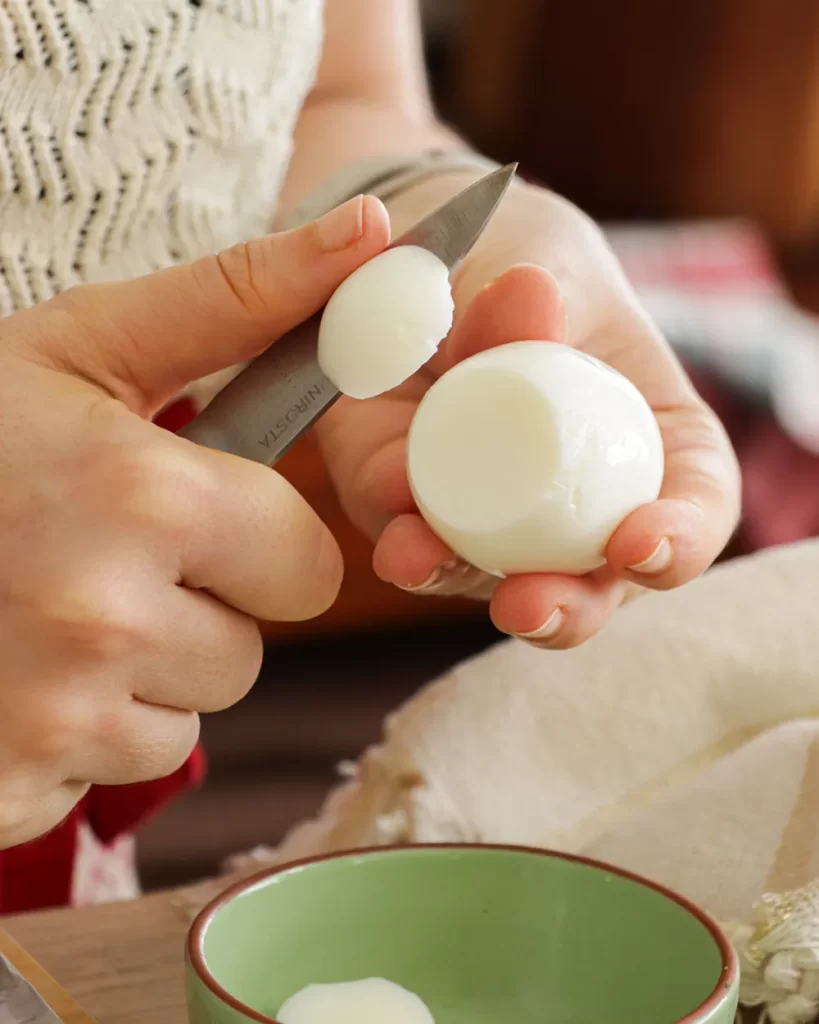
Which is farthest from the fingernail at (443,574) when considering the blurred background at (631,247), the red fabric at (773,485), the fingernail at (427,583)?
the red fabric at (773,485)

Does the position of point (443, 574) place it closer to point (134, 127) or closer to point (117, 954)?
point (117, 954)

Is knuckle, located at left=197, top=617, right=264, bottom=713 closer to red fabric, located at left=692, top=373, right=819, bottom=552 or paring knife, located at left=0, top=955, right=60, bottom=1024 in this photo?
paring knife, located at left=0, top=955, right=60, bottom=1024

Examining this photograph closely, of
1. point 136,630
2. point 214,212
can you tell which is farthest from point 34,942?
point 214,212

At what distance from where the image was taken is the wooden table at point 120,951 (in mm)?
408

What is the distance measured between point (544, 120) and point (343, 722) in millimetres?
1442

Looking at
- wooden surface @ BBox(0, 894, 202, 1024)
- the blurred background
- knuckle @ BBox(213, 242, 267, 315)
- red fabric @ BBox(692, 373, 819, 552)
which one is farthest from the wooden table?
red fabric @ BBox(692, 373, 819, 552)

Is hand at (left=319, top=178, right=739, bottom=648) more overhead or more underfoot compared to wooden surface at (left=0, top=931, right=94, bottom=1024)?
more overhead

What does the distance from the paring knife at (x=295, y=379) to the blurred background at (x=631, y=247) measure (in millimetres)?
1141

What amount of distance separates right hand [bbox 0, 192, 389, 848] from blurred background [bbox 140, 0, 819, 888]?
A: 1125 millimetres

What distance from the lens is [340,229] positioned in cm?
39

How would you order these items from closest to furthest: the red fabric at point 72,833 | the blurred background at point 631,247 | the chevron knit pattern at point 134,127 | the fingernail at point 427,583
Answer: the fingernail at point 427,583, the chevron knit pattern at point 134,127, the red fabric at point 72,833, the blurred background at point 631,247

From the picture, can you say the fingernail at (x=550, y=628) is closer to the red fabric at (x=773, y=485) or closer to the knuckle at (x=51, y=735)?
the knuckle at (x=51, y=735)

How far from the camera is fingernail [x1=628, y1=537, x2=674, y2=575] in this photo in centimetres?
40

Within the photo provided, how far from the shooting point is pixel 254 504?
379 mm
